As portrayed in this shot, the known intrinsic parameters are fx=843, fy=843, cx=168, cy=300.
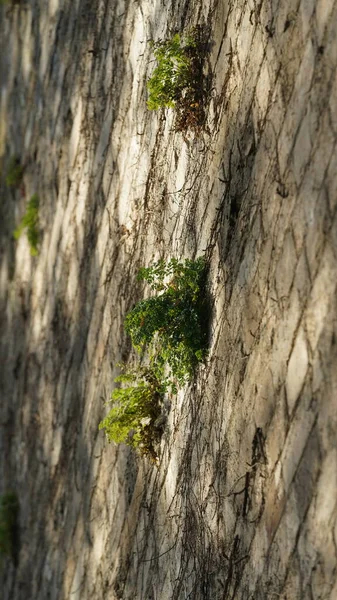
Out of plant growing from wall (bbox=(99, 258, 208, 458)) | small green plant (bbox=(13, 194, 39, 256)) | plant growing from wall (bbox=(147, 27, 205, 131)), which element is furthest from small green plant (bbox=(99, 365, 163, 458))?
small green plant (bbox=(13, 194, 39, 256))

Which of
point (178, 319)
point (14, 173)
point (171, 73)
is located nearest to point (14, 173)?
point (14, 173)

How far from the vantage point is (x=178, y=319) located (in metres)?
3.59

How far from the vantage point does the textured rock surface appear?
281 centimetres

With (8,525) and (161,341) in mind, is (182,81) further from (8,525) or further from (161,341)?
(8,525)

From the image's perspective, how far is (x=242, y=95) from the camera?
11.0 ft

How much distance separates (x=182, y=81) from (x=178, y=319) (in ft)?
3.45

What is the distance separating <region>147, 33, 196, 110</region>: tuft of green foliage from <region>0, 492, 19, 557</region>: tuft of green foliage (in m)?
3.32

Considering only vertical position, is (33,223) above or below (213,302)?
above

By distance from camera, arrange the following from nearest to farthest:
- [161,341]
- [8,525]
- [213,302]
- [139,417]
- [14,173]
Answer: [213,302]
[161,341]
[139,417]
[8,525]
[14,173]

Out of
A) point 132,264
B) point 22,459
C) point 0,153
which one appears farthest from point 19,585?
point 0,153

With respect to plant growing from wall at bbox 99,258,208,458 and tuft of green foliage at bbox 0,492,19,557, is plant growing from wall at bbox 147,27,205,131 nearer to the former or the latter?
plant growing from wall at bbox 99,258,208,458

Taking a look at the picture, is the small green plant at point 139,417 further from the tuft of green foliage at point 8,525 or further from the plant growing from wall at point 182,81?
the tuft of green foliage at point 8,525

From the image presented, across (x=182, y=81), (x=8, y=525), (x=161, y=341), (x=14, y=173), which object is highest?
(x=14, y=173)

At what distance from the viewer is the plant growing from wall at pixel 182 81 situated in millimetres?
→ 3686
